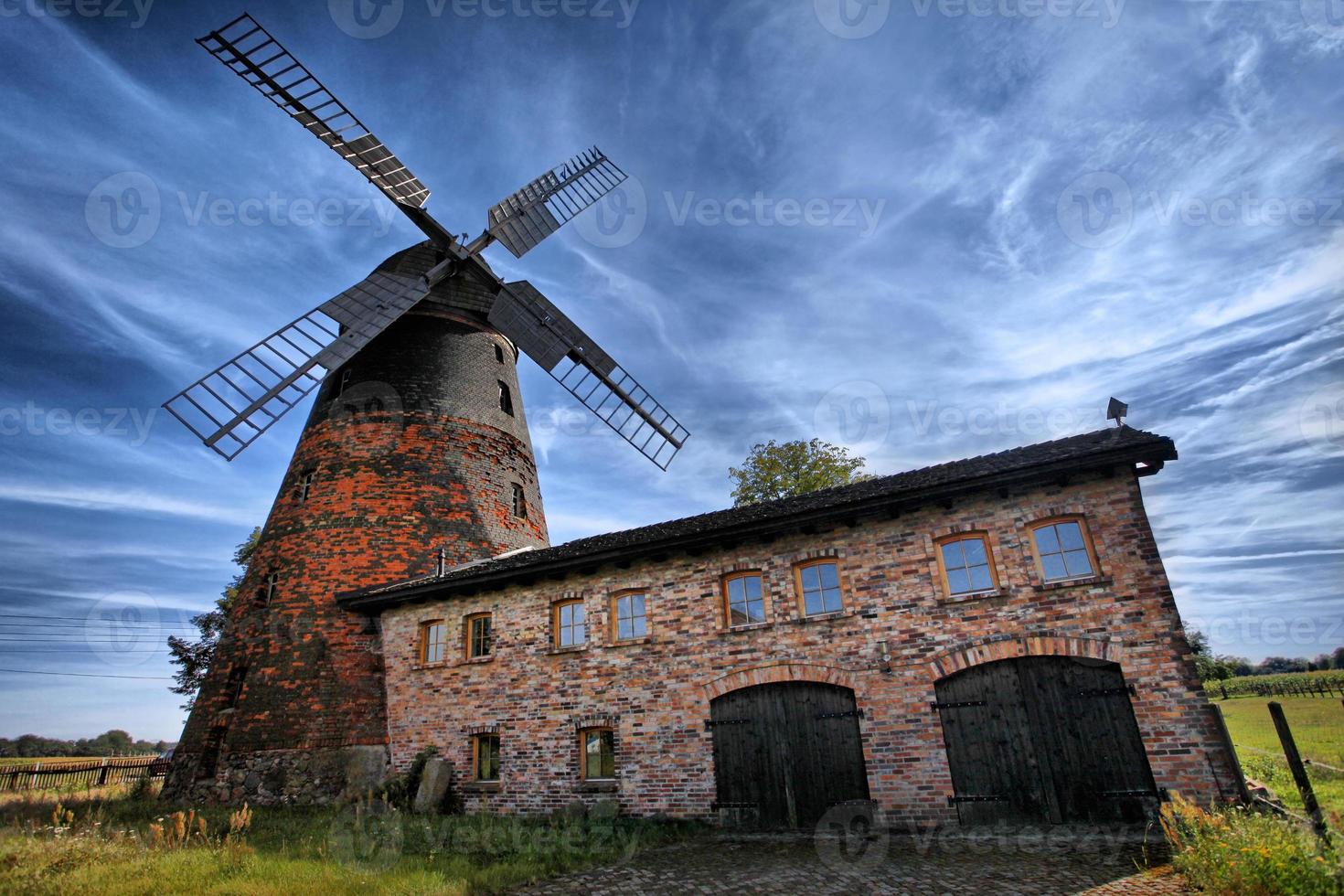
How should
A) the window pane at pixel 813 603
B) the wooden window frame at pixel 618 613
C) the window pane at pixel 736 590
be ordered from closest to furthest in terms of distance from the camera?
the window pane at pixel 813 603
the window pane at pixel 736 590
the wooden window frame at pixel 618 613

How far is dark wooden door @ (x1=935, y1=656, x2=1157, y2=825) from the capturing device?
830 centimetres

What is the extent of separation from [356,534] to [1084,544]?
14.9 metres

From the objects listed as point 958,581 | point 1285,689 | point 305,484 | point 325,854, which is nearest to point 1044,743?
point 958,581

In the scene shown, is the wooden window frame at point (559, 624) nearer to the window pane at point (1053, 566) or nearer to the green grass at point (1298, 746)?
the window pane at point (1053, 566)

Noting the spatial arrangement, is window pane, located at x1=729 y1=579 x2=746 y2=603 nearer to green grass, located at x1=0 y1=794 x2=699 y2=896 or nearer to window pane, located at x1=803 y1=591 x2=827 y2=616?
window pane, located at x1=803 y1=591 x2=827 y2=616

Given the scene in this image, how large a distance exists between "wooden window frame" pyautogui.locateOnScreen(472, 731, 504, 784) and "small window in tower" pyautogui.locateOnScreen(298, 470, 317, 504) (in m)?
7.56

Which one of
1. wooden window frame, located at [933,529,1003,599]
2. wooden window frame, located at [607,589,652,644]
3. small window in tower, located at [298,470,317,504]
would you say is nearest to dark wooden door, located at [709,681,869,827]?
wooden window frame, located at [607,589,652,644]

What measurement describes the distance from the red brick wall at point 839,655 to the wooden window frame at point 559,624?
0.47 ft

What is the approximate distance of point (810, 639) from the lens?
1041cm

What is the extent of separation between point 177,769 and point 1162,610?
1893 centimetres

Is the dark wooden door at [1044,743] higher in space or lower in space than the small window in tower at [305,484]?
lower

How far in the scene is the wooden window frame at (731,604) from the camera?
10.9 m

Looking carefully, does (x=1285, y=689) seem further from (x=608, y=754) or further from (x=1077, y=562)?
(x=608, y=754)

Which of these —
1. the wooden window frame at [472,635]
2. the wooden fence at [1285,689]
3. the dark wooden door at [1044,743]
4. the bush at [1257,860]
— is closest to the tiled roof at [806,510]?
the wooden window frame at [472,635]
